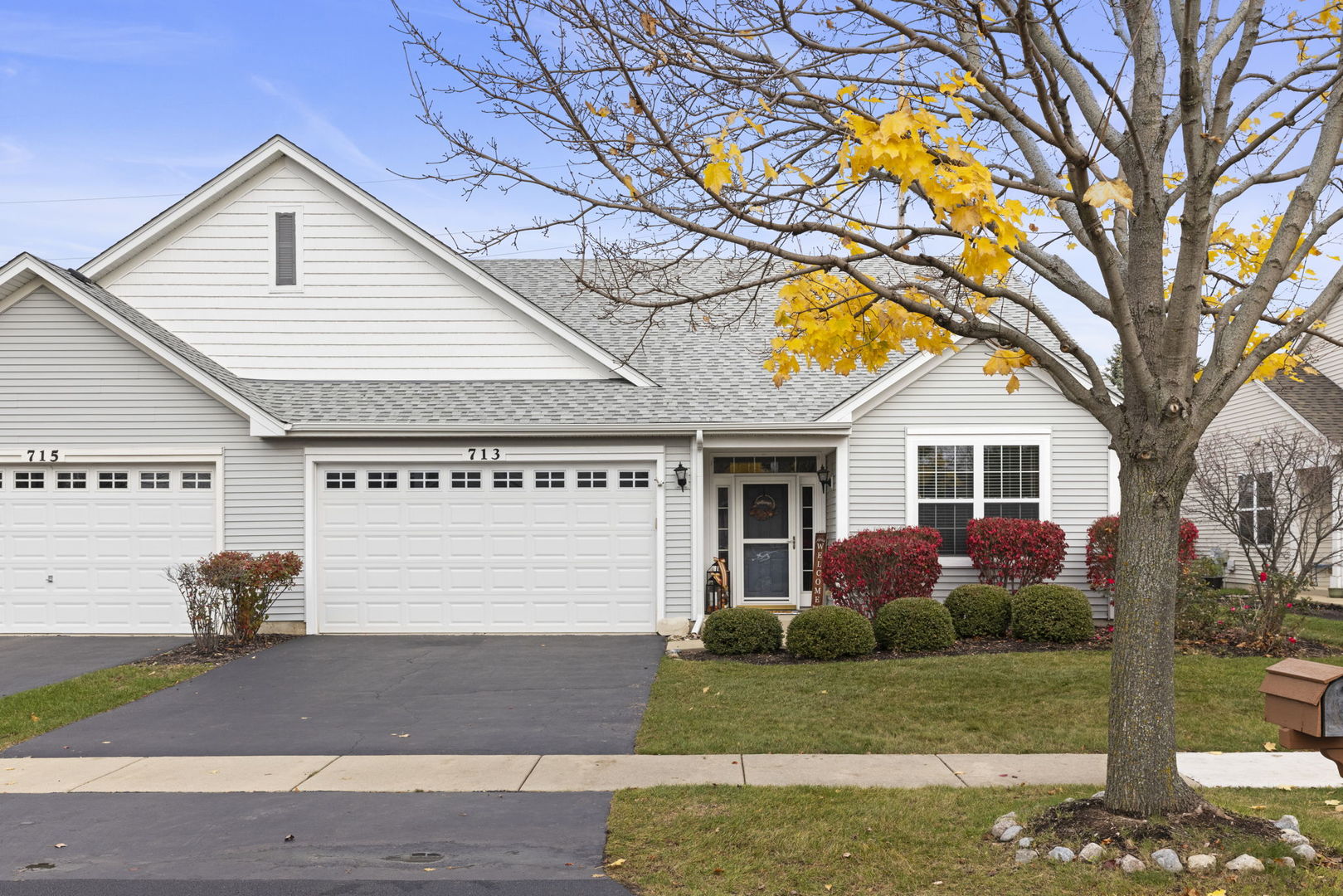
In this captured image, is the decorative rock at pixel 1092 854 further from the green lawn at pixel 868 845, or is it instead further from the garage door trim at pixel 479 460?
the garage door trim at pixel 479 460

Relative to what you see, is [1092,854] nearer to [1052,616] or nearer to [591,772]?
[591,772]

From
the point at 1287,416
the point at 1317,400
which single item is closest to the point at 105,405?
the point at 1287,416

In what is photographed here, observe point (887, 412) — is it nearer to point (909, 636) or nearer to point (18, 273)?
point (909, 636)

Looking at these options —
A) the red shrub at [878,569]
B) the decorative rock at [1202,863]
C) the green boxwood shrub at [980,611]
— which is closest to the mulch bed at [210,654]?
the red shrub at [878,569]

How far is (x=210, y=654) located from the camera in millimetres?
13219

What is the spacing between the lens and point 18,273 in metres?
14.5

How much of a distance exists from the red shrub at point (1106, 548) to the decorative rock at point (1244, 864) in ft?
30.8

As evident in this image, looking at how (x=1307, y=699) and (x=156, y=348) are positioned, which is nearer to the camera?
(x=1307, y=699)

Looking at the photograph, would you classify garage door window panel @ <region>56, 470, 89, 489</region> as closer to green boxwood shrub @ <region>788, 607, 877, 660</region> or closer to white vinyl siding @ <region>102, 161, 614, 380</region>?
white vinyl siding @ <region>102, 161, 614, 380</region>

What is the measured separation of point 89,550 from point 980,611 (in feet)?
39.1

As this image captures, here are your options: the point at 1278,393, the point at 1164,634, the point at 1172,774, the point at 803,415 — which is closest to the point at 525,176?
the point at 1164,634

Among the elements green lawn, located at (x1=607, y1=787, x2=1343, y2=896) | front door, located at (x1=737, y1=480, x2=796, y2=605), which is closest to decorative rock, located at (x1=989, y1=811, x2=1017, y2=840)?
green lawn, located at (x1=607, y1=787, x2=1343, y2=896)

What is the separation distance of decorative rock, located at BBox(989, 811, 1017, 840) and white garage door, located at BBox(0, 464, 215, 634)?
11.9 metres

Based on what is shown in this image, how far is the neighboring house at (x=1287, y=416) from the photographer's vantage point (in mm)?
19875
